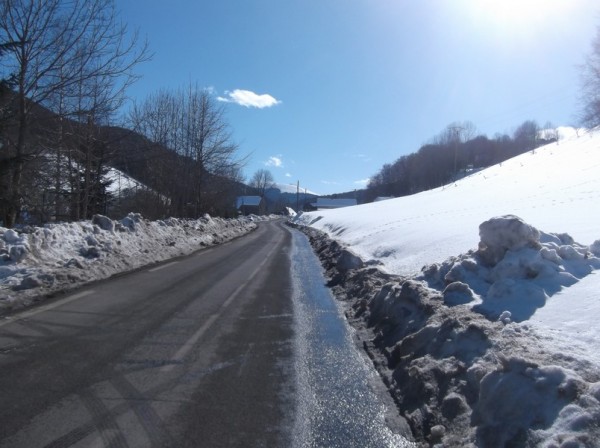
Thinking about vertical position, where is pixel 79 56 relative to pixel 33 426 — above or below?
above

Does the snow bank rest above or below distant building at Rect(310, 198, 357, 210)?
below

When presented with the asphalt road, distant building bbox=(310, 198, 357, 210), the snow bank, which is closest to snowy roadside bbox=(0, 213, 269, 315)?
the asphalt road

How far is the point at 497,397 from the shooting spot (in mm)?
3775

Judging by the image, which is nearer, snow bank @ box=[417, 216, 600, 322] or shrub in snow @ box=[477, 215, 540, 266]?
snow bank @ box=[417, 216, 600, 322]

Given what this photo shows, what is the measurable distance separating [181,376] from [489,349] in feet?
10.1

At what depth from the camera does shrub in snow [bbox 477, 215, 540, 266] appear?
280 inches

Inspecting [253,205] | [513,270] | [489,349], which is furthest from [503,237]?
[253,205]

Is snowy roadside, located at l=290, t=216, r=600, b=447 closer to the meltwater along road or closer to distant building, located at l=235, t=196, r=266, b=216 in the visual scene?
the meltwater along road

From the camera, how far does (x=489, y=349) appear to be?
15.5 feet

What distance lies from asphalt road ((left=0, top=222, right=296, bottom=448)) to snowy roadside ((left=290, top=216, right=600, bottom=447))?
1262 millimetres

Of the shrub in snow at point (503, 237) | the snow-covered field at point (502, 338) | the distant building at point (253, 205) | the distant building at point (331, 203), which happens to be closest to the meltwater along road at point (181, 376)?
the snow-covered field at point (502, 338)

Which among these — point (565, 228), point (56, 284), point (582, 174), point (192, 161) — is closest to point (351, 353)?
point (56, 284)

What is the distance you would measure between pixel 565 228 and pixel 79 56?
43.3ft

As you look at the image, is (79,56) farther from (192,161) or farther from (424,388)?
(192,161)
